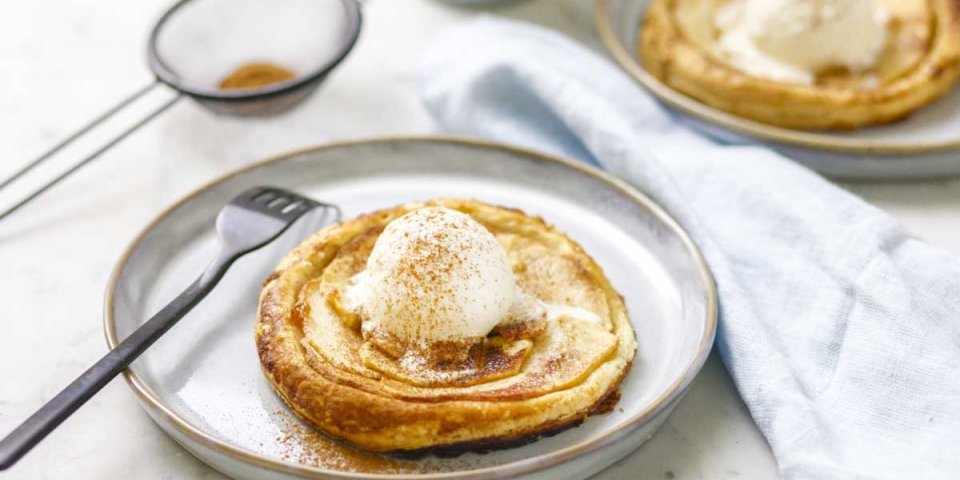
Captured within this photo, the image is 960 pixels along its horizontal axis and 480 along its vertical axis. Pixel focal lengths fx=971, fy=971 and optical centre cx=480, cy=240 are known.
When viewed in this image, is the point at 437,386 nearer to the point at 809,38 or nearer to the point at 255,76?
the point at 255,76

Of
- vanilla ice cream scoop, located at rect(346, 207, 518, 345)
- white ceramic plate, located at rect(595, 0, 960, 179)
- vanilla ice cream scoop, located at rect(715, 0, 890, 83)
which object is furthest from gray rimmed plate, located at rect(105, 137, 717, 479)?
vanilla ice cream scoop, located at rect(715, 0, 890, 83)

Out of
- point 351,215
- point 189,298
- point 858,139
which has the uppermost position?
point 189,298

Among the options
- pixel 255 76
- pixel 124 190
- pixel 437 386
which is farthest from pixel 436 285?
pixel 255 76

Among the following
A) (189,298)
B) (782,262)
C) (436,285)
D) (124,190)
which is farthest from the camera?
(124,190)

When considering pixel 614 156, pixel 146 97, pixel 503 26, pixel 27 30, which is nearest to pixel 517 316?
pixel 614 156

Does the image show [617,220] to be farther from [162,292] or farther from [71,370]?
[71,370]

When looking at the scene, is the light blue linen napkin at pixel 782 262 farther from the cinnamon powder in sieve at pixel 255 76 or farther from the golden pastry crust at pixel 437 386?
the cinnamon powder in sieve at pixel 255 76

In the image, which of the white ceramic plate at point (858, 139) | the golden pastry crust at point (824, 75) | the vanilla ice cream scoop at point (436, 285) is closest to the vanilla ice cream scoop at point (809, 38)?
the golden pastry crust at point (824, 75)
